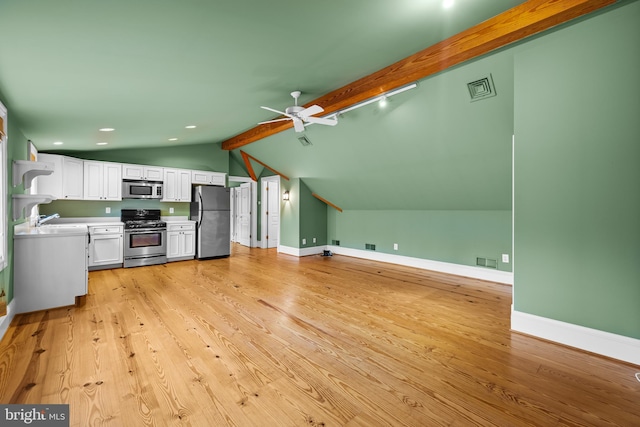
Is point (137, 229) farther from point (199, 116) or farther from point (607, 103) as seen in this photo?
point (607, 103)

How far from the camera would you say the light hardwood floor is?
5.80ft

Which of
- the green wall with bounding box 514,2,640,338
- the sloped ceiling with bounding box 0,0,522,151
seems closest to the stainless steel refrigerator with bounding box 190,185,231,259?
the sloped ceiling with bounding box 0,0,522,151

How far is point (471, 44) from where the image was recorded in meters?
2.72

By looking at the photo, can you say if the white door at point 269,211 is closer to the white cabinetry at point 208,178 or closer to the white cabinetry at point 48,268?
the white cabinetry at point 208,178

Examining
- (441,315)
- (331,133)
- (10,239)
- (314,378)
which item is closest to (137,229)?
(10,239)

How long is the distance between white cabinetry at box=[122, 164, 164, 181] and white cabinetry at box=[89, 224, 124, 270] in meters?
1.10

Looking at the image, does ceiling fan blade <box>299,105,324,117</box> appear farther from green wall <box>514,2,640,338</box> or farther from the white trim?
the white trim

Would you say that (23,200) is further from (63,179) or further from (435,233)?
(435,233)

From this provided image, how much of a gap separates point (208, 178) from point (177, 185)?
77 cm

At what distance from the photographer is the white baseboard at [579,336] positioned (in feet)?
7.77

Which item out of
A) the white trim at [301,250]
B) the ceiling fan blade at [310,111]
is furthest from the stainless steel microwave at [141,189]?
the ceiling fan blade at [310,111]

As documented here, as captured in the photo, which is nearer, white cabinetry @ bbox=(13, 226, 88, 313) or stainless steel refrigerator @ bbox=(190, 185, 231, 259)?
white cabinetry @ bbox=(13, 226, 88, 313)

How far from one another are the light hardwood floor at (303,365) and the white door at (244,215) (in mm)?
4840

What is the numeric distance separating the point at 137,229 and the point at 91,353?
149 inches
